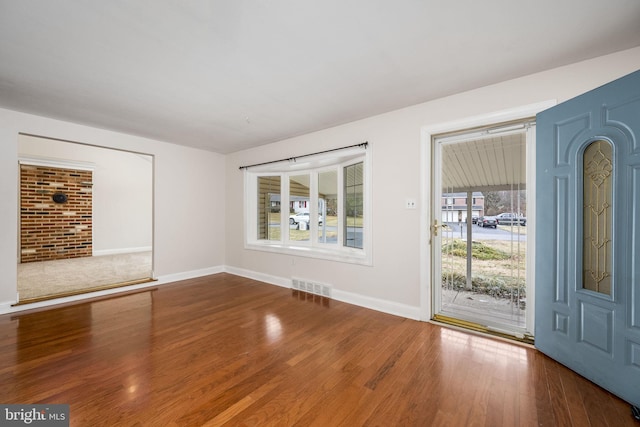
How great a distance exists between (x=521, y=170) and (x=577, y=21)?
1.24 m

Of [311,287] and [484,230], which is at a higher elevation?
[484,230]

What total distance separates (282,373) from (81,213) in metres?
7.72

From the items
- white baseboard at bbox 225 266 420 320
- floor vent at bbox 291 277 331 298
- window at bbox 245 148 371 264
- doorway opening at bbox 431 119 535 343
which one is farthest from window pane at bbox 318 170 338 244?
doorway opening at bbox 431 119 535 343

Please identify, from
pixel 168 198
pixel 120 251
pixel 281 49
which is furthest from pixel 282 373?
pixel 120 251

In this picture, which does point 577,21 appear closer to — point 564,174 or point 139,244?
point 564,174

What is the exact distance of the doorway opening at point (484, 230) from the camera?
102 inches

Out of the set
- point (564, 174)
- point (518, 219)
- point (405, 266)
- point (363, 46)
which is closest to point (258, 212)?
point (405, 266)

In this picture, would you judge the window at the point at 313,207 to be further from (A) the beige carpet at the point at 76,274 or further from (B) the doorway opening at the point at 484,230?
(A) the beige carpet at the point at 76,274

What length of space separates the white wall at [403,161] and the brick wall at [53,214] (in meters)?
6.38

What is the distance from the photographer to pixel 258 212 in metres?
5.16

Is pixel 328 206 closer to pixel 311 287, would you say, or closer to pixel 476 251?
pixel 311 287

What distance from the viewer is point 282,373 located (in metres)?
1.98

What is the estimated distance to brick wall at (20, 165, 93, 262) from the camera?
6.04 metres

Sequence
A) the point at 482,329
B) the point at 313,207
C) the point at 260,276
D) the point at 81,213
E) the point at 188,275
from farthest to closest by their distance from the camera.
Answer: the point at 81,213 < the point at 188,275 < the point at 260,276 < the point at 313,207 < the point at 482,329
